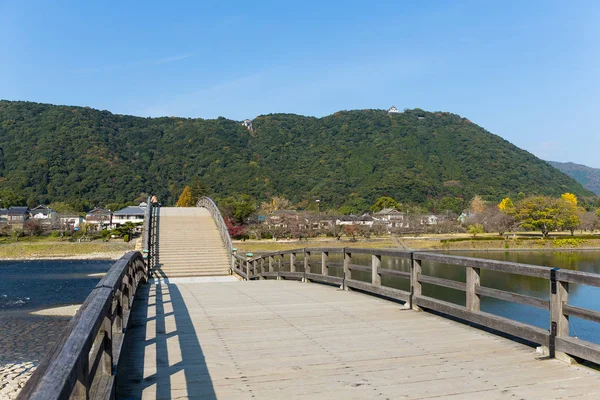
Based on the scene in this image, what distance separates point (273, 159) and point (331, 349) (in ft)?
443

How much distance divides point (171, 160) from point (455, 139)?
262ft

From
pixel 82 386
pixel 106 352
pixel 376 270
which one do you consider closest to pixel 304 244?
pixel 376 270

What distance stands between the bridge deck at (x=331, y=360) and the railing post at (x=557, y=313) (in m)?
0.17

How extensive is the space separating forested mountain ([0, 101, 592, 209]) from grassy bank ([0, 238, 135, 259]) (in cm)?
4824

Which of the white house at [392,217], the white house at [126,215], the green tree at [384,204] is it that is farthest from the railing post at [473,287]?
the green tree at [384,204]

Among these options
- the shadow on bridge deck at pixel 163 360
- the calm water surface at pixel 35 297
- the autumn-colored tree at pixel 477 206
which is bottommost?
the calm water surface at pixel 35 297

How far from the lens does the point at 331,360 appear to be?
15.0 feet

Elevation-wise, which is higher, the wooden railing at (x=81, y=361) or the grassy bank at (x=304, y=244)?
the wooden railing at (x=81, y=361)

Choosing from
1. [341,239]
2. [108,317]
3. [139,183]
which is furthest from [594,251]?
[139,183]

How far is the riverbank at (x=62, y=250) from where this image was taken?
59625 millimetres

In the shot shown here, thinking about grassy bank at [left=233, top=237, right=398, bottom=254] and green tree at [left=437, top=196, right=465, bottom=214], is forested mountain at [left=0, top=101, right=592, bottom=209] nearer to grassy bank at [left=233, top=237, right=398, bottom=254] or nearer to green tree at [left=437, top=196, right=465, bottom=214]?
green tree at [left=437, top=196, right=465, bottom=214]

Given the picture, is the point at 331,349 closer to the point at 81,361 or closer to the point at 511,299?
the point at 511,299

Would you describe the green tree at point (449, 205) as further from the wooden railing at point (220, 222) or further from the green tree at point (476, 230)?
the wooden railing at point (220, 222)

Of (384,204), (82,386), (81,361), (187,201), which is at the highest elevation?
(187,201)
